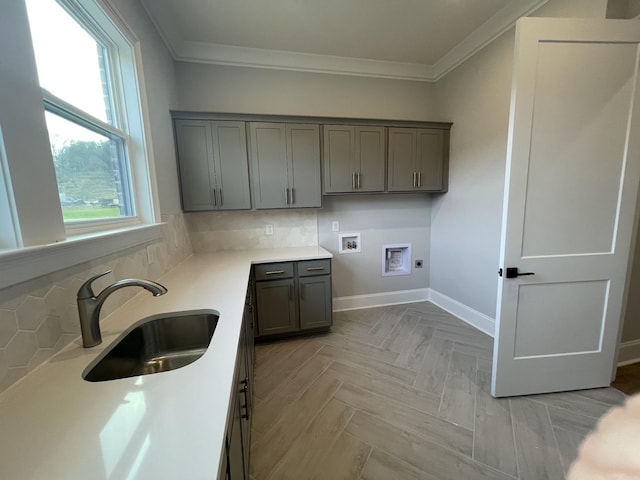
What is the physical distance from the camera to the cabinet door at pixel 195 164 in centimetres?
239

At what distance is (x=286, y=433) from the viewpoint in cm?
155

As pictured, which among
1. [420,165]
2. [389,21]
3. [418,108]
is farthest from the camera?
[418,108]

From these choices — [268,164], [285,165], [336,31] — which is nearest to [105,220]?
[268,164]

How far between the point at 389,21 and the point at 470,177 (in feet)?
5.66

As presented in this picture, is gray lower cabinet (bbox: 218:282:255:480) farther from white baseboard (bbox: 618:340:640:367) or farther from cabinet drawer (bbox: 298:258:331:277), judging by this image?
white baseboard (bbox: 618:340:640:367)

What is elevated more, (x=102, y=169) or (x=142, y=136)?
(x=142, y=136)

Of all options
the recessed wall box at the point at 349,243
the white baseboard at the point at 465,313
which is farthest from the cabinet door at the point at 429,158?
the white baseboard at the point at 465,313

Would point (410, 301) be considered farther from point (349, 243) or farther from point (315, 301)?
point (315, 301)

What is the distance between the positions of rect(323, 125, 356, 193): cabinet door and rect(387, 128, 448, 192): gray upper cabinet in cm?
47

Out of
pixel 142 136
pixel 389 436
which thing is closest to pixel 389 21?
pixel 142 136

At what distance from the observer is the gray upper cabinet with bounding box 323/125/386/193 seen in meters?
2.71

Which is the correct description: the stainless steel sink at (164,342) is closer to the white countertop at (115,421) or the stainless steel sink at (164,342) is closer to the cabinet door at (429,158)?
the white countertop at (115,421)

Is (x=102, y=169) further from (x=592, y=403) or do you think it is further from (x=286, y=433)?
(x=592, y=403)

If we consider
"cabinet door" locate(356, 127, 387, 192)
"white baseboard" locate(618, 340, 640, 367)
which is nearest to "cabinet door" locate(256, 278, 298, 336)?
"cabinet door" locate(356, 127, 387, 192)
